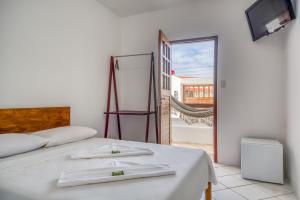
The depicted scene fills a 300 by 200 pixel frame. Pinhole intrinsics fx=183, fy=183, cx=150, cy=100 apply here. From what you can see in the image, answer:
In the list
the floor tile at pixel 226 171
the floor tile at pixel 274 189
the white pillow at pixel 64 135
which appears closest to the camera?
the white pillow at pixel 64 135

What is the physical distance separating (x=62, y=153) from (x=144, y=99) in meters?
1.94

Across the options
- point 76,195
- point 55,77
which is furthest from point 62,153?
point 55,77

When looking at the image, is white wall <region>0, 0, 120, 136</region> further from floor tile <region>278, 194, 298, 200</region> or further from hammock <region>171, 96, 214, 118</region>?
floor tile <region>278, 194, 298, 200</region>

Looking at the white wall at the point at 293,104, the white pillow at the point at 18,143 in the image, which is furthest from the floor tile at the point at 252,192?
the white pillow at the point at 18,143

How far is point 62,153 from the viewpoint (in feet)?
4.74

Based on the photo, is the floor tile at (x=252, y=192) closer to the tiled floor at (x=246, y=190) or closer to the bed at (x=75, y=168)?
the tiled floor at (x=246, y=190)

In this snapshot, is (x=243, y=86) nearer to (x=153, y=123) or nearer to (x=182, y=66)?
(x=153, y=123)

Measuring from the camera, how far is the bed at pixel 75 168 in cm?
84

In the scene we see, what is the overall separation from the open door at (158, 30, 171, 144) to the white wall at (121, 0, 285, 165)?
34 centimetres

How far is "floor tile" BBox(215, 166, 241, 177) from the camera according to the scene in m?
2.39

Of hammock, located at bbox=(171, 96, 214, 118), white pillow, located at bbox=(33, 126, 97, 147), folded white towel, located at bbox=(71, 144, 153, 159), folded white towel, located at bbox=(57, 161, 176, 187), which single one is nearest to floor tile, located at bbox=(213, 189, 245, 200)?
folded white towel, located at bbox=(71, 144, 153, 159)

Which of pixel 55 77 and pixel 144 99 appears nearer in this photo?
pixel 55 77

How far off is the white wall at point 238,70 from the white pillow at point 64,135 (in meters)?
1.91

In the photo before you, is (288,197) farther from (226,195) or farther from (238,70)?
(238,70)
